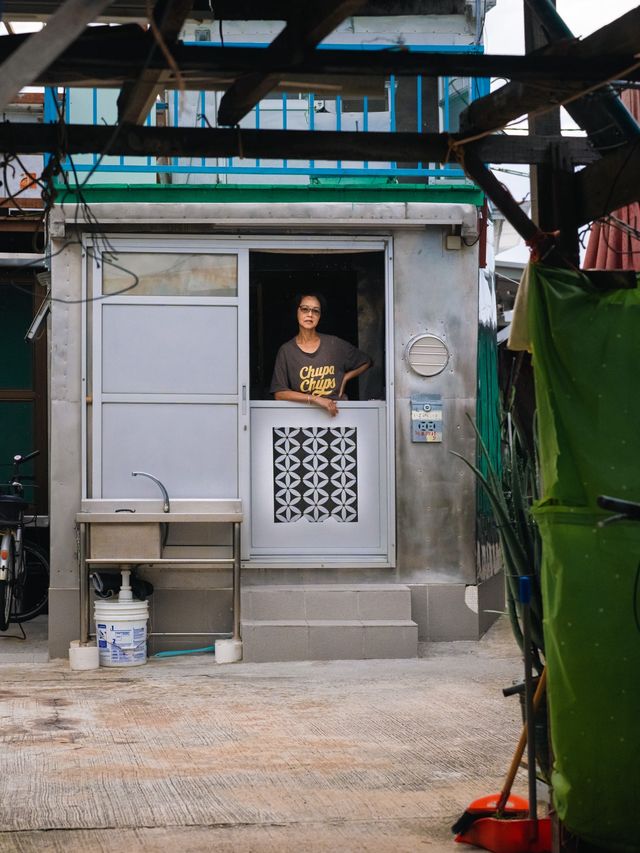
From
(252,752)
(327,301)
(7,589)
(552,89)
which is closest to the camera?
(552,89)

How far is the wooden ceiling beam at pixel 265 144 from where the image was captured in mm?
4812

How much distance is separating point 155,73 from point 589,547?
235cm

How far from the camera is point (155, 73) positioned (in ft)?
14.1

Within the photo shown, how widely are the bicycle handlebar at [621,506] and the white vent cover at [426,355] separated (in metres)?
6.25

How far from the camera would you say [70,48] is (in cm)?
427

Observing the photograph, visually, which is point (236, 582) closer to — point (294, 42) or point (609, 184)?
point (609, 184)

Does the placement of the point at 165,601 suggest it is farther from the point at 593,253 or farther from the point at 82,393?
the point at 593,253

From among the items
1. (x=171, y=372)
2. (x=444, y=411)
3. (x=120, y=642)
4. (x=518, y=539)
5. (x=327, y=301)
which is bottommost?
(x=120, y=642)

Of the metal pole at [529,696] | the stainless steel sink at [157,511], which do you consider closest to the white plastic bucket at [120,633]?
the stainless steel sink at [157,511]

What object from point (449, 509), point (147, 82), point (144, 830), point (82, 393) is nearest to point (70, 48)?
point (147, 82)

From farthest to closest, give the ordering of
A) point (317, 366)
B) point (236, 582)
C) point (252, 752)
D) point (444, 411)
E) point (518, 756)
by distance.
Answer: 1. point (317, 366)
2. point (444, 411)
3. point (236, 582)
4. point (252, 752)
5. point (518, 756)

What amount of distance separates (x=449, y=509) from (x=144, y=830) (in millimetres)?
5601

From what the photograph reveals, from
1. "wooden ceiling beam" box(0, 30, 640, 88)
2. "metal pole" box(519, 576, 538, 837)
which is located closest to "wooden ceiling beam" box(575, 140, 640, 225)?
"wooden ceiling beam" box(0, 30, 640, 88)

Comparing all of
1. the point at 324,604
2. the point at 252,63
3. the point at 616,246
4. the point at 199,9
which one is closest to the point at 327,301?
the point at 324,604
